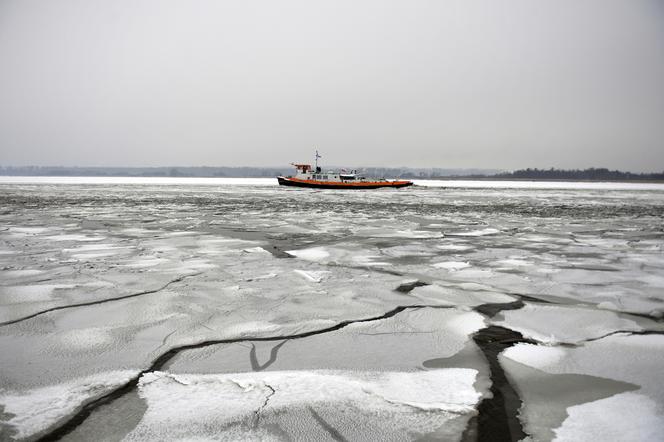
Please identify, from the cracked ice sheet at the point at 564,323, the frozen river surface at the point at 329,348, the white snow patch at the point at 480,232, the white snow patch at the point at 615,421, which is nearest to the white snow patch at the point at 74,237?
the frozen river surface at the point at 329,348

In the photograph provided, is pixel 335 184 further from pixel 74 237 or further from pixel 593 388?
pixel 593 388

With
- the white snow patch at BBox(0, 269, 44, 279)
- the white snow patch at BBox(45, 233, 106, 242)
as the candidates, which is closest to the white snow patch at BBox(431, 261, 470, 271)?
the white snow patch at BBox(0, 269, 44, 279)

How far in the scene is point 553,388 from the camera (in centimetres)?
205

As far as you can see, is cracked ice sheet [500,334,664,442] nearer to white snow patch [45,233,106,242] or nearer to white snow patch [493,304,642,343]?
white snow patch [493,304,642,343]

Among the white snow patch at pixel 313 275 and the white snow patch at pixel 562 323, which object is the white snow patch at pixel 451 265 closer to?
the white snow patch at pixel 313 275

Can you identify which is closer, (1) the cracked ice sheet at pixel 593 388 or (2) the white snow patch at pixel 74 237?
(1) the cracked ice sheet at pixel 593 388

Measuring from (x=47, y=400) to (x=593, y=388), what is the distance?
8.22 ft

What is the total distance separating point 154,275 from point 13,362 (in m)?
2.21

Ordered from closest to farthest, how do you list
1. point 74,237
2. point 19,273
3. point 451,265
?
point 19,273, point 451,265, point 74,237

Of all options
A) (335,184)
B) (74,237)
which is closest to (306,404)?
(74,237)

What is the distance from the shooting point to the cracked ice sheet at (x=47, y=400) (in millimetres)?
1706

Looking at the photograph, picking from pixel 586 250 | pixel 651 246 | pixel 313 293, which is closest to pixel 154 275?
pixel 313 293

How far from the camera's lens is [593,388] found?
2047 mm

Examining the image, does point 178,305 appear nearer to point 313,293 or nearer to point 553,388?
point 313,293
